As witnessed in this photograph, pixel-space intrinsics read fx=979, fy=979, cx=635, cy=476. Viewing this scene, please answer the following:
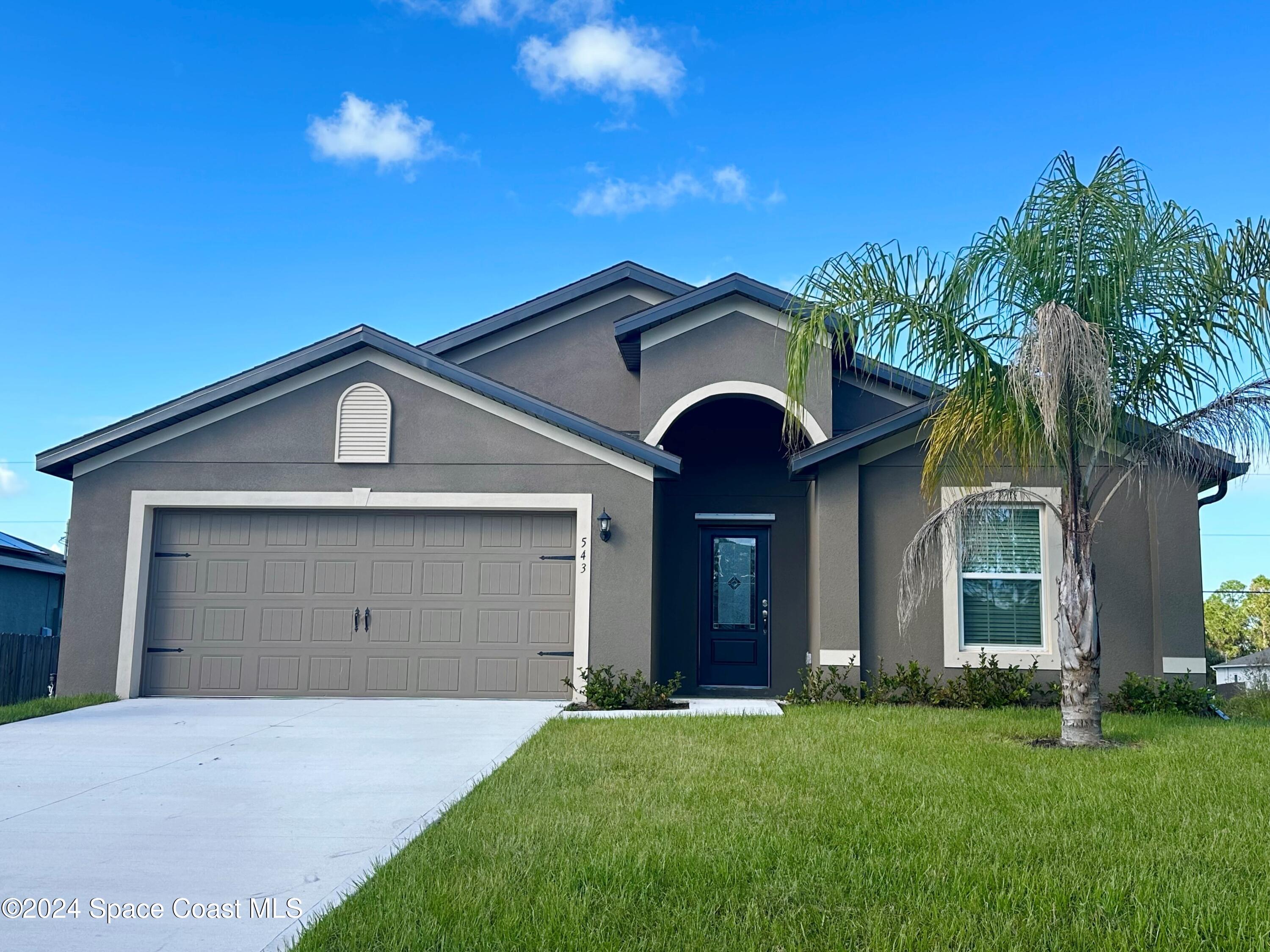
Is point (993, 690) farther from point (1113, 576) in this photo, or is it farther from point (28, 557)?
point (28, 557)

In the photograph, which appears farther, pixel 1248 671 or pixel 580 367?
pixel 580 367

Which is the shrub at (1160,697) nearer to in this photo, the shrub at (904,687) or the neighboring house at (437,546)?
the neighboring house at (437,546)

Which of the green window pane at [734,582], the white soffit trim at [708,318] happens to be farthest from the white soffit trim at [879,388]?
the green window pane at [734,582]

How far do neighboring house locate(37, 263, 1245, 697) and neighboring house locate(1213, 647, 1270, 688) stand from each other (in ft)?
11.1

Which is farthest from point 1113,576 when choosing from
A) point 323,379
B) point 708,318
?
point 323,379

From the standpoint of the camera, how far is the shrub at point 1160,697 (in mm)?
11008

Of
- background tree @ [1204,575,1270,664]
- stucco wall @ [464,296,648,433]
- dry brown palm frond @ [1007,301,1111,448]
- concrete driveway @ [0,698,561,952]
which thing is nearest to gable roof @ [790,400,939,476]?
dry brown palm frond @ [1007,301,1111,448]

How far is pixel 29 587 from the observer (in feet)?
64.8

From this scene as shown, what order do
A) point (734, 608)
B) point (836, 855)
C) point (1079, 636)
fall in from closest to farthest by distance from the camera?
point (836, 855)
point (1079, 636)
point (734, 608)

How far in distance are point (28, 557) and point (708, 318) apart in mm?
14909

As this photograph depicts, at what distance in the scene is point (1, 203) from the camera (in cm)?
1780

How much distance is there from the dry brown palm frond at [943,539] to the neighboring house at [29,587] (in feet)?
53.1

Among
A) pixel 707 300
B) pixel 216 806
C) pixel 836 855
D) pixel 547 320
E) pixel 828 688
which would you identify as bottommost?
pixel 216 806

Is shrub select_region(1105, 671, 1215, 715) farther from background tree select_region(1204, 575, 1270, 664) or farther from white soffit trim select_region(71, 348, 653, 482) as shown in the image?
background tree select_region(1204, 575, 1270, 664)
